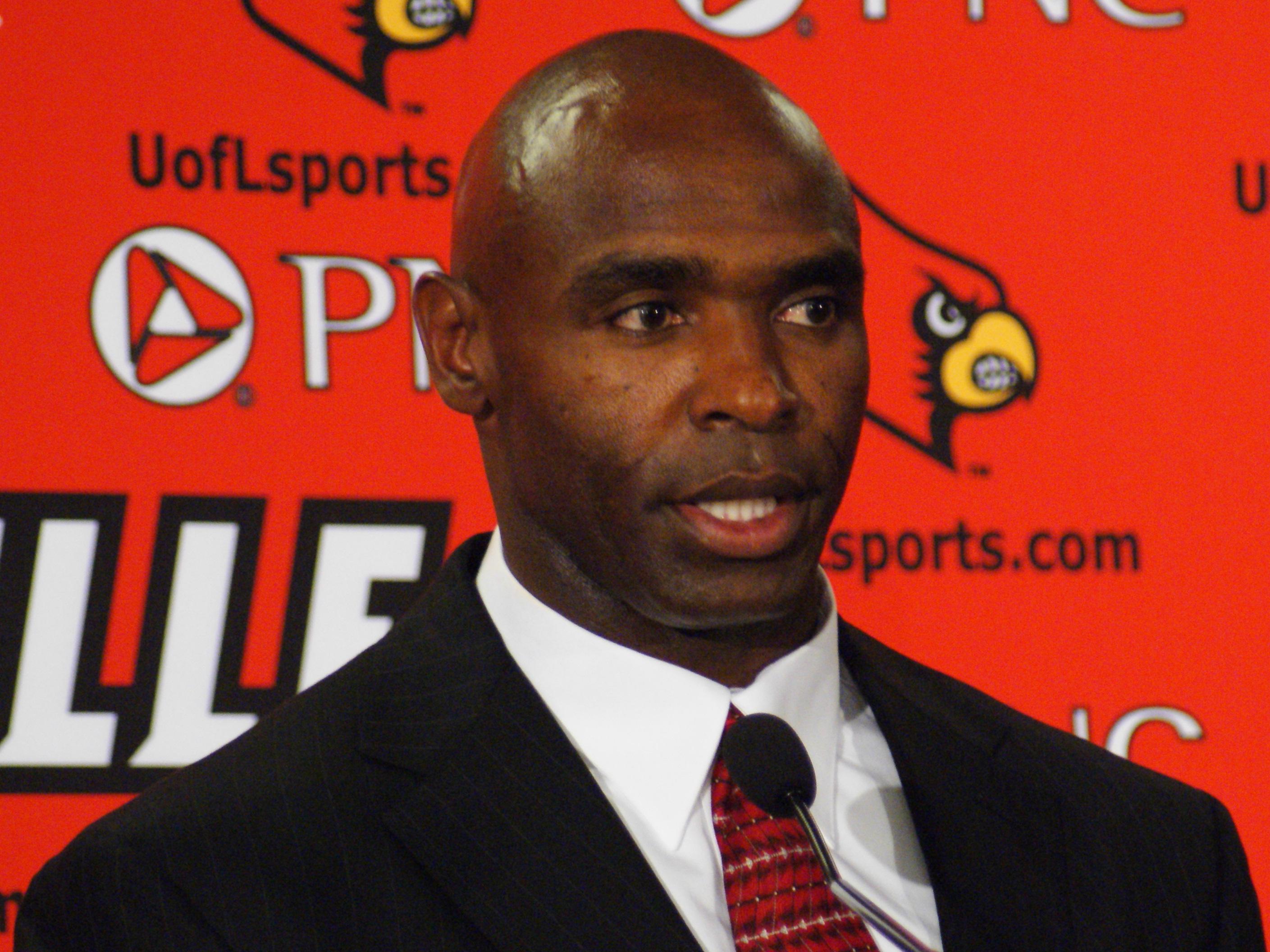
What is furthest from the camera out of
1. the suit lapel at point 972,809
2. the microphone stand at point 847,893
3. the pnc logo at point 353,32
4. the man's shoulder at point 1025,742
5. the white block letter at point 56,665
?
the pnc logo at point 353,32

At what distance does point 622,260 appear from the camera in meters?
1.23

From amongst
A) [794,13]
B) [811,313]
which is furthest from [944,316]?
[811,313]

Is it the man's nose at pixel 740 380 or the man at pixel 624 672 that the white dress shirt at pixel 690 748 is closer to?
the man at pixel 624 672

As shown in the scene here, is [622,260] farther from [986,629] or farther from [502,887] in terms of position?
[986,629]

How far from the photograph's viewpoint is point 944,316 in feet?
7.27

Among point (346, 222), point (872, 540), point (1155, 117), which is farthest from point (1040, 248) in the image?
point (346, 222)

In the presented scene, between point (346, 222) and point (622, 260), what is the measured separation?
0.94 metres

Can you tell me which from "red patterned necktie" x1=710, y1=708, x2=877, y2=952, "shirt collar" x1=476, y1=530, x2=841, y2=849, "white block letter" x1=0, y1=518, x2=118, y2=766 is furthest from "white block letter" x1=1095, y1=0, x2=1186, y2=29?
"white block letter" x1=0, y1=518, x2=118, y2=766

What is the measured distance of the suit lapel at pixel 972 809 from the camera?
131 cm

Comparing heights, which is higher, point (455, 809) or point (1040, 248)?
point (1040, 248)

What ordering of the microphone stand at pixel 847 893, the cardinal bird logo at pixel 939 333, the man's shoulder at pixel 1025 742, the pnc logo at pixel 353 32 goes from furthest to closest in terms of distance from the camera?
the cardinal bird logo at pixel 939 333 → the pnc logo at pixel 353 32 → the man's shoulder at pixel 1025 742 → the microphone stand at pixel 847 893

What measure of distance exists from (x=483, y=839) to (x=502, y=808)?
30 millimetres

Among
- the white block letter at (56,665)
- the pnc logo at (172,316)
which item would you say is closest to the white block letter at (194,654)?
the white block letter at (56,665)

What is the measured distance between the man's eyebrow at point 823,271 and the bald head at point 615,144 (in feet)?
0.14
